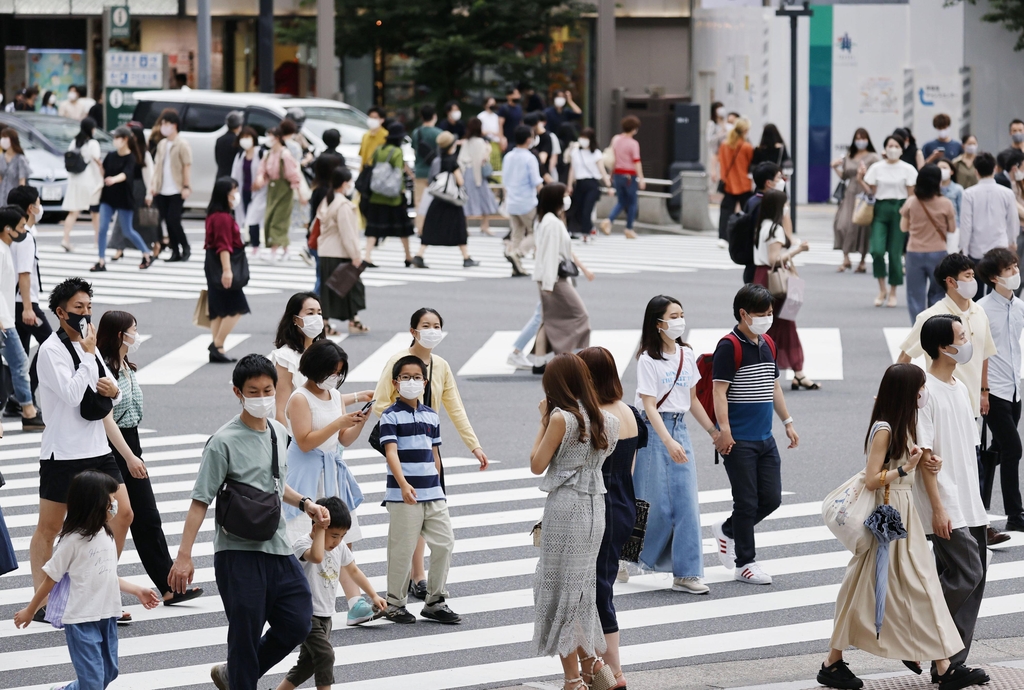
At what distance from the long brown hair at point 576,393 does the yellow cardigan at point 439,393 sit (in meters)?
1.57

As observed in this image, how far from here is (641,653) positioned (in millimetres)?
7688

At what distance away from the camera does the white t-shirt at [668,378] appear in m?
8.51

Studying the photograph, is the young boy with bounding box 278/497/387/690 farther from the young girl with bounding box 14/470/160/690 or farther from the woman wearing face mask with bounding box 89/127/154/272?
the woman wearing face mask with bounding box 89/127/154/272

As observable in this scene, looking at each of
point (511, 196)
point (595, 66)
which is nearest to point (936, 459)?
point (511, 196)

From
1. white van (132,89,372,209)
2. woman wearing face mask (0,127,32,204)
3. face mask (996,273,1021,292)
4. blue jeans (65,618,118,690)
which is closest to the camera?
blue jeans (65,618,118,690)

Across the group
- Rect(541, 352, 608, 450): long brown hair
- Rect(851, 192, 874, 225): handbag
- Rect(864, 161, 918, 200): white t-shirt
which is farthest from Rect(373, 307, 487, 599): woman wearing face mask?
Rect(851, 192, 874, 225): handbag

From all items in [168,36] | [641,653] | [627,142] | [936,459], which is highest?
[168,36]

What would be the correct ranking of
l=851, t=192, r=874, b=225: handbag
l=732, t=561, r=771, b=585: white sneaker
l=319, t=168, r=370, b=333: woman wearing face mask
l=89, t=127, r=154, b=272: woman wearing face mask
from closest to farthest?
l=732, t=561, r=771, b=585: white sneaker < l=319, t=168, r=370, b=333: woman wearing face mask < l=851, t=192, r=874, b=225: handbag < l=89, t=127, r=154, b=272: woman wearing face mask

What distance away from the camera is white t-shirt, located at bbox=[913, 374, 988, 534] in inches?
278

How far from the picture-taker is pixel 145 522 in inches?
323

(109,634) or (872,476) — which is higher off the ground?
(872,476)

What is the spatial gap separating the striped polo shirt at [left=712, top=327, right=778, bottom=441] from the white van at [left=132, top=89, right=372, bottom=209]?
721 inches

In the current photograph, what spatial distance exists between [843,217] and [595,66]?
19136 mm

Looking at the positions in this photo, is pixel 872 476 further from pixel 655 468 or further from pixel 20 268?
pixel 20 268
